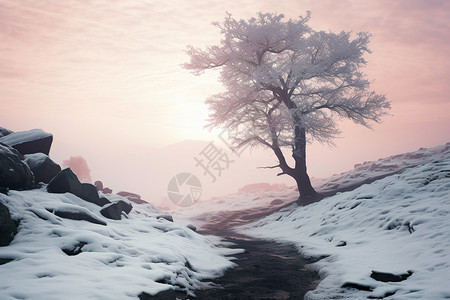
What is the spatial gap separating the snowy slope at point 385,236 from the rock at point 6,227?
18.4ft

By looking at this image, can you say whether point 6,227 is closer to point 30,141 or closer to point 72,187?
point 72,187

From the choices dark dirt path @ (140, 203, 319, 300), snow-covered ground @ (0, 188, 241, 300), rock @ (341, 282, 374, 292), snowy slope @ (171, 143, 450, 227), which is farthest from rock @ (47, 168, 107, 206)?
snowy slope @ (171, 143, 450, 227)

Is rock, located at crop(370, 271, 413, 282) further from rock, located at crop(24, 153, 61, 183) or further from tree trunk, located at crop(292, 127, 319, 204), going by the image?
tree trunk, located at crop(292, 127, 319, 204)

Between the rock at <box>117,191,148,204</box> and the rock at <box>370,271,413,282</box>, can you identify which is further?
the rock at <box>117,191,148,204</box>

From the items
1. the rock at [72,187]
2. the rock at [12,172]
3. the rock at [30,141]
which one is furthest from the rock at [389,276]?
the rock at [30,141]

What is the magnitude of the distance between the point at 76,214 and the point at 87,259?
281 centimetres

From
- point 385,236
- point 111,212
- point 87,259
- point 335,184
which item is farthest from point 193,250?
point 335,184

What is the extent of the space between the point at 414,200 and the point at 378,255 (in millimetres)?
3999

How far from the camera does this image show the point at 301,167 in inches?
851

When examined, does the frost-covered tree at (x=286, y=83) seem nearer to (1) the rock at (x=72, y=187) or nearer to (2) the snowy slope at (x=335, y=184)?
(2) the snowy slope at (x=335, y=184)

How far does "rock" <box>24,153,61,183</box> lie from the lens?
35.8ft

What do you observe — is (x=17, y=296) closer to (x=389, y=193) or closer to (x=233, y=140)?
(x=389, y=193)

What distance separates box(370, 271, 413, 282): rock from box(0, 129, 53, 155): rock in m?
11.7

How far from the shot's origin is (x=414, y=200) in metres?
10.4
